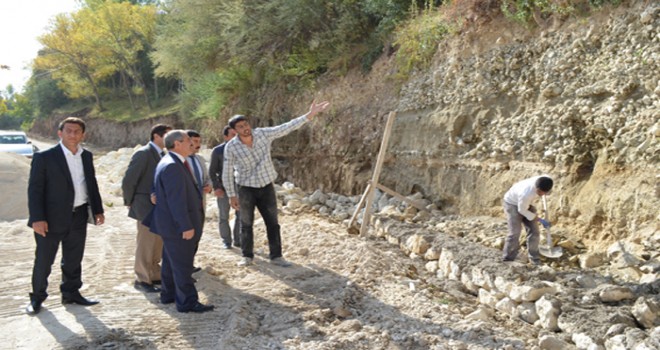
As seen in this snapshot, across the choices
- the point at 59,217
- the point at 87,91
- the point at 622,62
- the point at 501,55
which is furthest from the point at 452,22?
the point at 87,91

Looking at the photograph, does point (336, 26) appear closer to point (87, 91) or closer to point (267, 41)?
point (267, 41)

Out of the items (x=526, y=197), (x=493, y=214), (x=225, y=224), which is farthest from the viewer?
(x=493, y=214)

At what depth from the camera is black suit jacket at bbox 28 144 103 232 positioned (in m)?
4.84

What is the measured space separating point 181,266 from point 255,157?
6.73 feet

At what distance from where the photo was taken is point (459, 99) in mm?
10203

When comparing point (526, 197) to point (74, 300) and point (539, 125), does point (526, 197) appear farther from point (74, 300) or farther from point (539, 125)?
point (74, 300)

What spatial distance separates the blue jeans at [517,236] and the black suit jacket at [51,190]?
16.5 feet

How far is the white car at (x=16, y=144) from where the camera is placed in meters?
18.6

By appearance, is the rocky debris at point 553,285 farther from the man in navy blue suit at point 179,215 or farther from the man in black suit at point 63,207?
the man in black suit at point 63,207

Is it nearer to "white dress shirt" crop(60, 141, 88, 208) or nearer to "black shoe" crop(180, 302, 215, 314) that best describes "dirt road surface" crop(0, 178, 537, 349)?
"black shoe" crop(180, 302, 215, 314)

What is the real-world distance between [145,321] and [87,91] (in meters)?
44.0

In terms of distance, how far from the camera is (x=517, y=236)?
669 cm

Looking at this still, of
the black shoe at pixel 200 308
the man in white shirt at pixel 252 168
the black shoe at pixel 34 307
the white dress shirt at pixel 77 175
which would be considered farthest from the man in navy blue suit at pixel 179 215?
the man in white shirt at pixel 252 168

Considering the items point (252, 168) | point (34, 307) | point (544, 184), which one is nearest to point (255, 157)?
point (252, 168)
